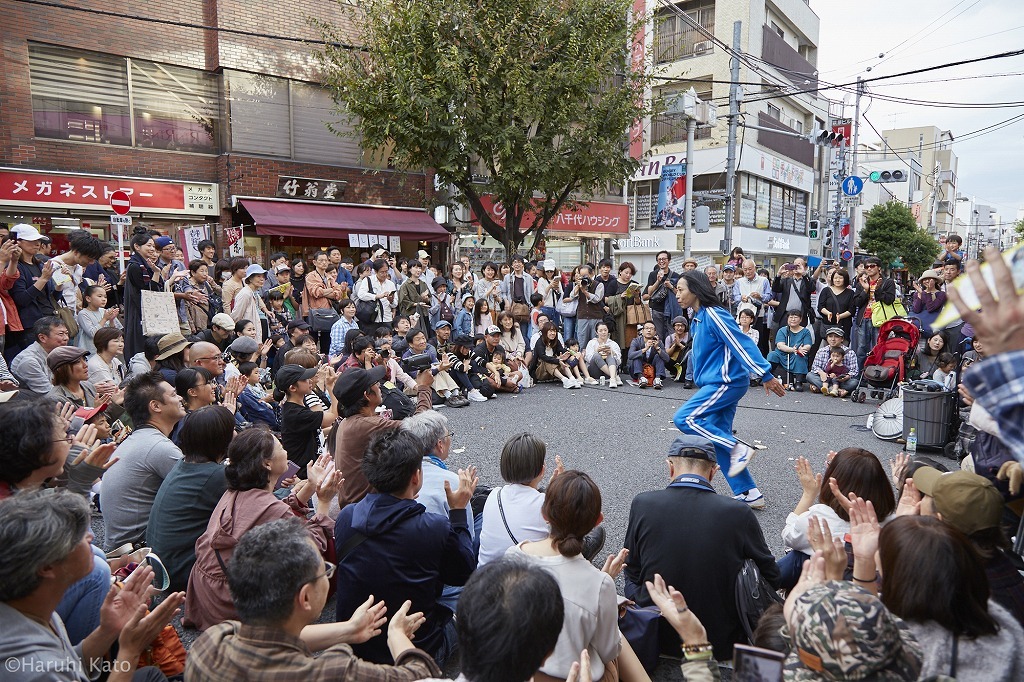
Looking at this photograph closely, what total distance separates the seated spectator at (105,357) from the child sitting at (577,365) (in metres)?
6.93

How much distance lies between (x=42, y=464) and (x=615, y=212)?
19.9 meters

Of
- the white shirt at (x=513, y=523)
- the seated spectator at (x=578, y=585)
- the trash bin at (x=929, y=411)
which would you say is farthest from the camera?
the trash bin at (x=929, y=411)

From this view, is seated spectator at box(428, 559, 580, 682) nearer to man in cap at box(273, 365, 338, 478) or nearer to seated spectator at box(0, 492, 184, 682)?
seated spectator at box(0, 492, 184, 682)

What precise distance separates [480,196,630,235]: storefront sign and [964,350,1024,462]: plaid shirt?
17395mm

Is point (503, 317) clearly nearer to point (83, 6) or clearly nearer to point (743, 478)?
point (743, 478)

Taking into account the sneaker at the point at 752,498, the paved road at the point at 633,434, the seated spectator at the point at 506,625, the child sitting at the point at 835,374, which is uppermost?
the seated spectator at the point at 506,625

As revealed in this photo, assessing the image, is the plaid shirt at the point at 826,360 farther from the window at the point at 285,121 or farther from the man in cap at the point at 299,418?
the window at the point at 285,121

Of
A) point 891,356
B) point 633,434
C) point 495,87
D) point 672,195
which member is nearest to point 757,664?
point 633,434

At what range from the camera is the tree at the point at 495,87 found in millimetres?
12469

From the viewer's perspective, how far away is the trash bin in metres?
6.59

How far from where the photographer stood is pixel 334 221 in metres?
15.0

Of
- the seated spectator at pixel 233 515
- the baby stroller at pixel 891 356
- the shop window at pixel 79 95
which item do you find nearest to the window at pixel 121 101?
the shop window at pixel 79 95

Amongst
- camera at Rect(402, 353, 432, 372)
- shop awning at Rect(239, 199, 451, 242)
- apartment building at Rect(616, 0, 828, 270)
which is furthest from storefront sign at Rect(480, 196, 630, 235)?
camera at Rect(402, 353, 432, 372)

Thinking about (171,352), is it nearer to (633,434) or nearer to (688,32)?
(633,434)
